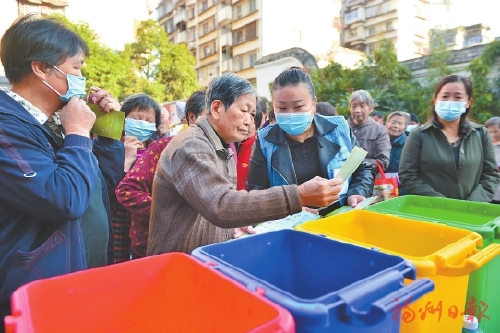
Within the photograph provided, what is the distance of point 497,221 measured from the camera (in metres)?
1.40

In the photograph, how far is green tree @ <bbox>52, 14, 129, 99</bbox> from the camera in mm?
15852

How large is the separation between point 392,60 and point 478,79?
2744mm

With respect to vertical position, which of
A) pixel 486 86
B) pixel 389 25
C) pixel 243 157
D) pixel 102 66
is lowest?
pixel 243 157

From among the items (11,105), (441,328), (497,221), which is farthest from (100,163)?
(497,221)

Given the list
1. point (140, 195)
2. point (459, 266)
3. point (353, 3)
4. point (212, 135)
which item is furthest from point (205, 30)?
point (459, 266)

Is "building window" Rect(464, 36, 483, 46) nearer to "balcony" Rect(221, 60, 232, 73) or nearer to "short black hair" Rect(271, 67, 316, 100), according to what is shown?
"balcony" Rect(221, 60, 232, 73)

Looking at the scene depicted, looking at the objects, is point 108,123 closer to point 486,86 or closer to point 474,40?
point 486,86

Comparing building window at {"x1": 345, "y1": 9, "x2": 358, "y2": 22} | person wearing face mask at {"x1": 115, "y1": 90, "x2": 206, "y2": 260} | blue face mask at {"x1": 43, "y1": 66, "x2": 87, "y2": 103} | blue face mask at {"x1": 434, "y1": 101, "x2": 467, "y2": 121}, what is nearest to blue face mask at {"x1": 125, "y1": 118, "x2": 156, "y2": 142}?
person wearing face mask at {"x1": 115, "y1": 90, "x2": 206, "y2": 260}

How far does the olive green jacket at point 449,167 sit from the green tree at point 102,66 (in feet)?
50.3

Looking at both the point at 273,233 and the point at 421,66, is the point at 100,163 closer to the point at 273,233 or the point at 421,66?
the point at 273,233

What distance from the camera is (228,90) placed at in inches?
64.1

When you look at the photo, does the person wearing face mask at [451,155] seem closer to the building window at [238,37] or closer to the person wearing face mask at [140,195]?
the person wearing face mask at [140,195]

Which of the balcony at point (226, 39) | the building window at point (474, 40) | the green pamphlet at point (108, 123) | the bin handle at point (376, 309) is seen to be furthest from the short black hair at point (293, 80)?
the building window at point (474, 40)

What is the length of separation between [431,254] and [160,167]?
1.06m
